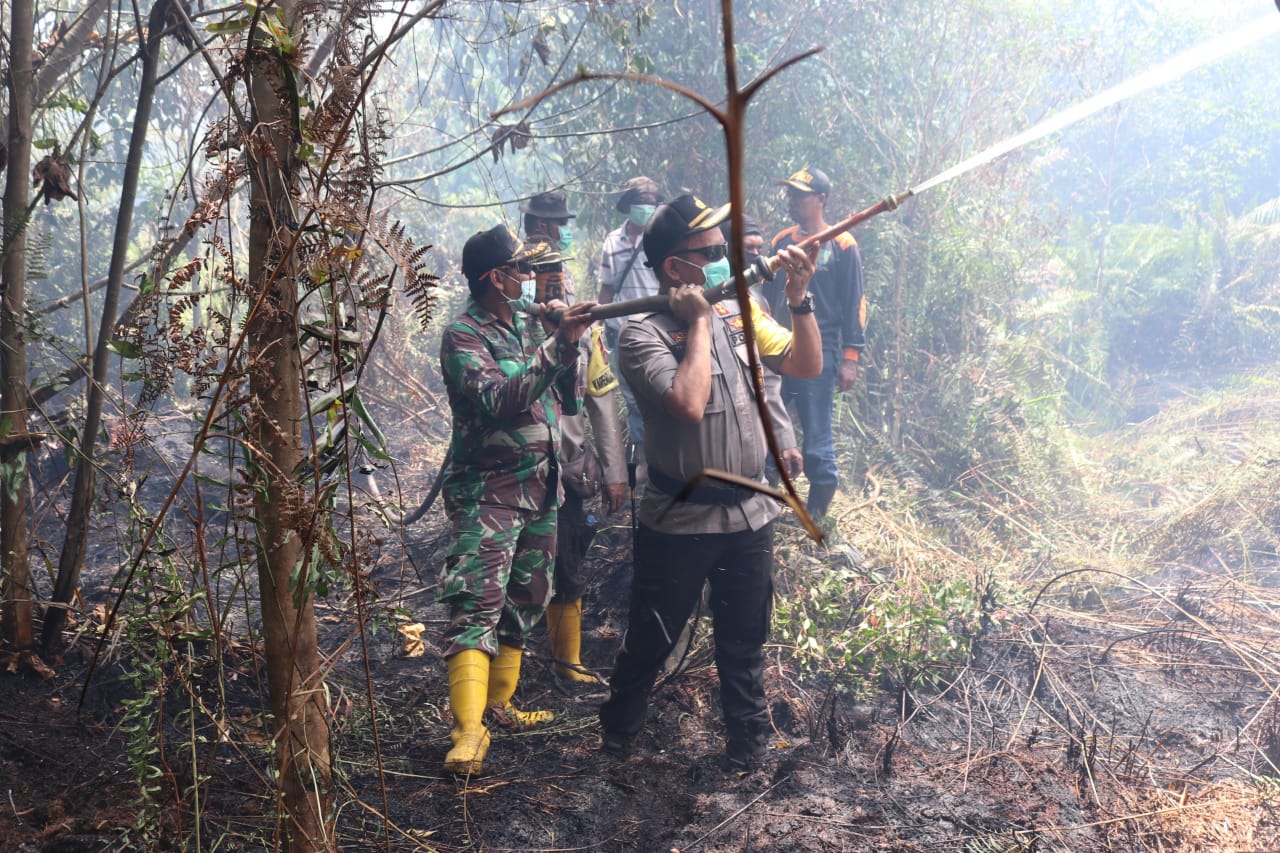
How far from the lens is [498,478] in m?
3.63

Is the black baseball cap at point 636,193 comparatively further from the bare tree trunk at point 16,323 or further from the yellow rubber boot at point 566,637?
the bare tree trunk at point 16,323

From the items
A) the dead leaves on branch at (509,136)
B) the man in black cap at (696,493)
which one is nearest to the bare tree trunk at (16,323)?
the dead leaves on branch at (509,136)

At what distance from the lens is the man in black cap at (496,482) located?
3.38 metres

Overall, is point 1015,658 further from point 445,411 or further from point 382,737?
point 445,411

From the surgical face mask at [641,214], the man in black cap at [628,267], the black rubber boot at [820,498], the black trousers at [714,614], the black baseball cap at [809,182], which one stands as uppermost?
the black baseball cap at [809,182]

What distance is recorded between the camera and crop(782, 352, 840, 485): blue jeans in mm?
5781

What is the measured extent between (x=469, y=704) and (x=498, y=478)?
2.88 ft

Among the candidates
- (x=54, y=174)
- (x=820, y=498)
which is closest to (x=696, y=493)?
(x=54, y=174)

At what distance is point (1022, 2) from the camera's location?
10.5 metres

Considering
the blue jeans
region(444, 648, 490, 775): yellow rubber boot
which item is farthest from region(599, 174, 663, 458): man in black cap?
region(444, 648, 490, 775): yellow rubber boot

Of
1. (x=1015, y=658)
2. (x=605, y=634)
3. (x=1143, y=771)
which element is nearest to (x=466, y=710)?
(x=605, y=634)

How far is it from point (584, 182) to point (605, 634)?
5047 mm

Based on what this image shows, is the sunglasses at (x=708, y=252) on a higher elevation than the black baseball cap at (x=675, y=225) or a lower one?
lower

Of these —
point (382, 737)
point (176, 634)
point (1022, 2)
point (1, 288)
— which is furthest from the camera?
point (1022, 2)
